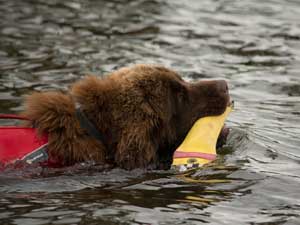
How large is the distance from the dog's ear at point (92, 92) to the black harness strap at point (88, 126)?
4.1 inches

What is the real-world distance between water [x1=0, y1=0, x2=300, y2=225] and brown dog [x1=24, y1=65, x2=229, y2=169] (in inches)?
8.6

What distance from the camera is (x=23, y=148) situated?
676cm

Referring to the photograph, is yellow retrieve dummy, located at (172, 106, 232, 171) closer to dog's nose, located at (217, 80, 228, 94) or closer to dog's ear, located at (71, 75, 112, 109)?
dog's nose, located at (217, 80, 228, 94)

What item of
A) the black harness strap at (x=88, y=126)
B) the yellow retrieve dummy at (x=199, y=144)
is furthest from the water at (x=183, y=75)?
the black harness strap at (x=88, y=126)

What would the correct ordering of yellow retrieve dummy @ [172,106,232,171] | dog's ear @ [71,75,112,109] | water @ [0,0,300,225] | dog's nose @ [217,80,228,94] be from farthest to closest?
1. dog's nose @ [217,80,228,94]
2. yellow retrieve dummy @ [172,106,232,171]
3. dog's ear @ [71,75,112,109]
4. water @ [0,0,300,225]

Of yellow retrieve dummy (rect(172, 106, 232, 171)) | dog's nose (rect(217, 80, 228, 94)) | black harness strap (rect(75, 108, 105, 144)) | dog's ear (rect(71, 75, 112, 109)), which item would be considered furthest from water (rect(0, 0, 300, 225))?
dog's nose (rect(217, 80, 228, 94))

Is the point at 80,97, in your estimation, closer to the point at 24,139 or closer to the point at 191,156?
the point at 24,139

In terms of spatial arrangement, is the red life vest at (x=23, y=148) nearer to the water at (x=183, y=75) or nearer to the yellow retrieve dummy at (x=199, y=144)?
the water at (x=183, y=75)

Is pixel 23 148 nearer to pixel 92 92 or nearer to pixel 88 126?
pixel 88 126

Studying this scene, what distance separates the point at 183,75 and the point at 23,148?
16.6ft

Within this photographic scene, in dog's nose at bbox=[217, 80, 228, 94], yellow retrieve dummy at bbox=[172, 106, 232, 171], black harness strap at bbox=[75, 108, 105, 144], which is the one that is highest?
dog's nose at bbox=[217, 80, 228, 94]

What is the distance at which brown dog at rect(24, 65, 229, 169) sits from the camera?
6.74m

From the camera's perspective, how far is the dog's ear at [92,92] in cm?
684

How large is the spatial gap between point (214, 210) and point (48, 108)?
182 centimetres
